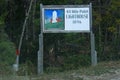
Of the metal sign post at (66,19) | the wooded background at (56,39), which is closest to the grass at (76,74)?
the metal sign post at (66,19)

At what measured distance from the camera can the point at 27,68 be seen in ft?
52.9

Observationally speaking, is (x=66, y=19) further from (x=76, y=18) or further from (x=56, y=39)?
(x=56, y=39)

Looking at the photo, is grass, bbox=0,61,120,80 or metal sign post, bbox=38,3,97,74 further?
metal sign post, bbox=38,3,97,74

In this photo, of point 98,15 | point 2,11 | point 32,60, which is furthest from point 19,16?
point 98,15

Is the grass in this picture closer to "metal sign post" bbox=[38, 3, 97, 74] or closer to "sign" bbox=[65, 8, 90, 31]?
"metal sign post" bbox=[38, 3, 97, 74]

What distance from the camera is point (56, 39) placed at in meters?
17.2

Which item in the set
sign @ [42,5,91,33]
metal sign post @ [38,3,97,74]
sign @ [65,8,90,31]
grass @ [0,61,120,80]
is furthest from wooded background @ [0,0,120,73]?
grass @ [0,61,120,80]

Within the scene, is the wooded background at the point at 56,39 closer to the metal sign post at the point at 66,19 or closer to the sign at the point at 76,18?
the metal sign post at the point at 66,19

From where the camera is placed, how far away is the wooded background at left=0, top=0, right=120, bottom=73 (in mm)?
16641

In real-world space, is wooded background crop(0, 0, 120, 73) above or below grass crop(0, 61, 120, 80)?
above

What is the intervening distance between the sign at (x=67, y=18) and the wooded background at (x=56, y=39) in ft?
6.95

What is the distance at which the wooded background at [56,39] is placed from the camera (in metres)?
16.6

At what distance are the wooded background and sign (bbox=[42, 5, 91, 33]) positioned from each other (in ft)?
6.95

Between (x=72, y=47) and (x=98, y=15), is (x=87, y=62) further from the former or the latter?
(x=98, y=15)
